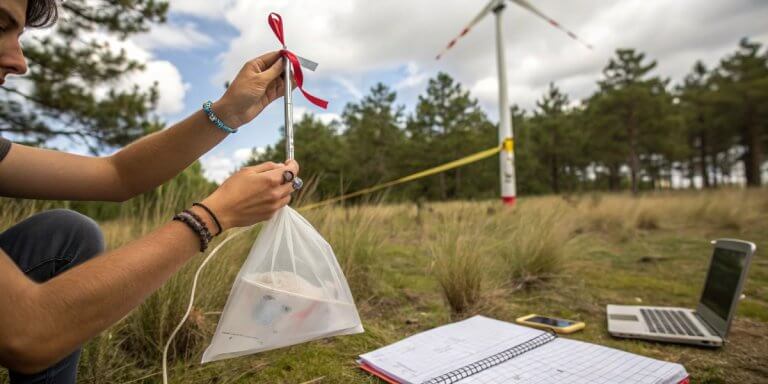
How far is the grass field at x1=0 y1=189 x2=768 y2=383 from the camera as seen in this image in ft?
4.44

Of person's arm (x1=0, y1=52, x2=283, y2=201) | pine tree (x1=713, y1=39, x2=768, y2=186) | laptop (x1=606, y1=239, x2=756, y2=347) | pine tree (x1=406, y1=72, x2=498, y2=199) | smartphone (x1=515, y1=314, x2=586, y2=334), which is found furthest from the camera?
pine tree (x1=406, y1=72, x2=498, y2=199)

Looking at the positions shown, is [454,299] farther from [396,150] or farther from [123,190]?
[396,150]

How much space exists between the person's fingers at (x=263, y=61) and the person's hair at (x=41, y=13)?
0.47 m

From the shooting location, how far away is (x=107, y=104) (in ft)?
23.2

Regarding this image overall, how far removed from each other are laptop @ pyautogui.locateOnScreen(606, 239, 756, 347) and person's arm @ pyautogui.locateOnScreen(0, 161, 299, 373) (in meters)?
1.72

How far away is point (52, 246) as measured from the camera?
982mm

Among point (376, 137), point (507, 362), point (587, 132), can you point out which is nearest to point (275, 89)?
point (507, 362)

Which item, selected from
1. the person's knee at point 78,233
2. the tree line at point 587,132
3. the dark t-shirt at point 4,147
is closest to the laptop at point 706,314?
A: the person's knee at point 78,233

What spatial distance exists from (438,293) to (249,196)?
177 cm

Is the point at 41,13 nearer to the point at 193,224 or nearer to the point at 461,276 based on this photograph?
the point at 193,224

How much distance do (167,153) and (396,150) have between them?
2657cm

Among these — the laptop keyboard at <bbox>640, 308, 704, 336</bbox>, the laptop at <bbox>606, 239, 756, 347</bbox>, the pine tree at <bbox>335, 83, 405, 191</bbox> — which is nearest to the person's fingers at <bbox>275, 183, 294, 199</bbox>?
the laptop at <bbox>606, 239, 756, 347</bbox>

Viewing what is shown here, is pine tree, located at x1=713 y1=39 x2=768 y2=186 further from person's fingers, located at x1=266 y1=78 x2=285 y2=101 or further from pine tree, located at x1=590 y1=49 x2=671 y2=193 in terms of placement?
person's fingers, located at x1=266 y1=78 x2=285 y2=101

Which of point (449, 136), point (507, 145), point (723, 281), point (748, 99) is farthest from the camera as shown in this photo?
point (449, 136)
